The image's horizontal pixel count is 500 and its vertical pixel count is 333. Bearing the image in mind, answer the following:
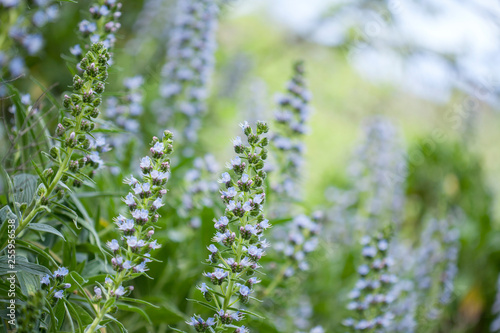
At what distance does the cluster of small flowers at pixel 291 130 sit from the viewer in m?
2.55

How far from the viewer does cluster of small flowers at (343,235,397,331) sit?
2.07 meters

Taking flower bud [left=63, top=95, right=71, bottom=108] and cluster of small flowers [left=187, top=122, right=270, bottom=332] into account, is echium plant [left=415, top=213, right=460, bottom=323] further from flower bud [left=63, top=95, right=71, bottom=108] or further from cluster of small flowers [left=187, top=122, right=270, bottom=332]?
flower bud [left=63, top=95, right=71, bottom=108]

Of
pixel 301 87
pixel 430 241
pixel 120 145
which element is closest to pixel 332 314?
pixel 430 241

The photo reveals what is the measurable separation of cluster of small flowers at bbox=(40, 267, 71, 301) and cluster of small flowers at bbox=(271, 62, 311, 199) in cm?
133

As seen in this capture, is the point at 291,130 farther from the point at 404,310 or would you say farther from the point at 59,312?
the point at 59,312

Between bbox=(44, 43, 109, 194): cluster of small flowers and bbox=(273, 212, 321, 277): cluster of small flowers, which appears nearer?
bbox=(44, 43, 109, 194): cluster of small flowers

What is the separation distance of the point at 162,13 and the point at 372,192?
96.5 inches

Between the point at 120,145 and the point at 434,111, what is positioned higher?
the point at 434,111

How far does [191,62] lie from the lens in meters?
3.00

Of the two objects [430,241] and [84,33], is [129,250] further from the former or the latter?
[430,241]

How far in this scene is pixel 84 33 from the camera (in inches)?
71.7

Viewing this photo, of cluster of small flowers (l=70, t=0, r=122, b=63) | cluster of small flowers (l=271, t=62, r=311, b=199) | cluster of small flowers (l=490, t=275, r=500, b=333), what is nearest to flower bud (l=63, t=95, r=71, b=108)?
cluster of small flowers (l=70, t=0, r=122, b=63)
